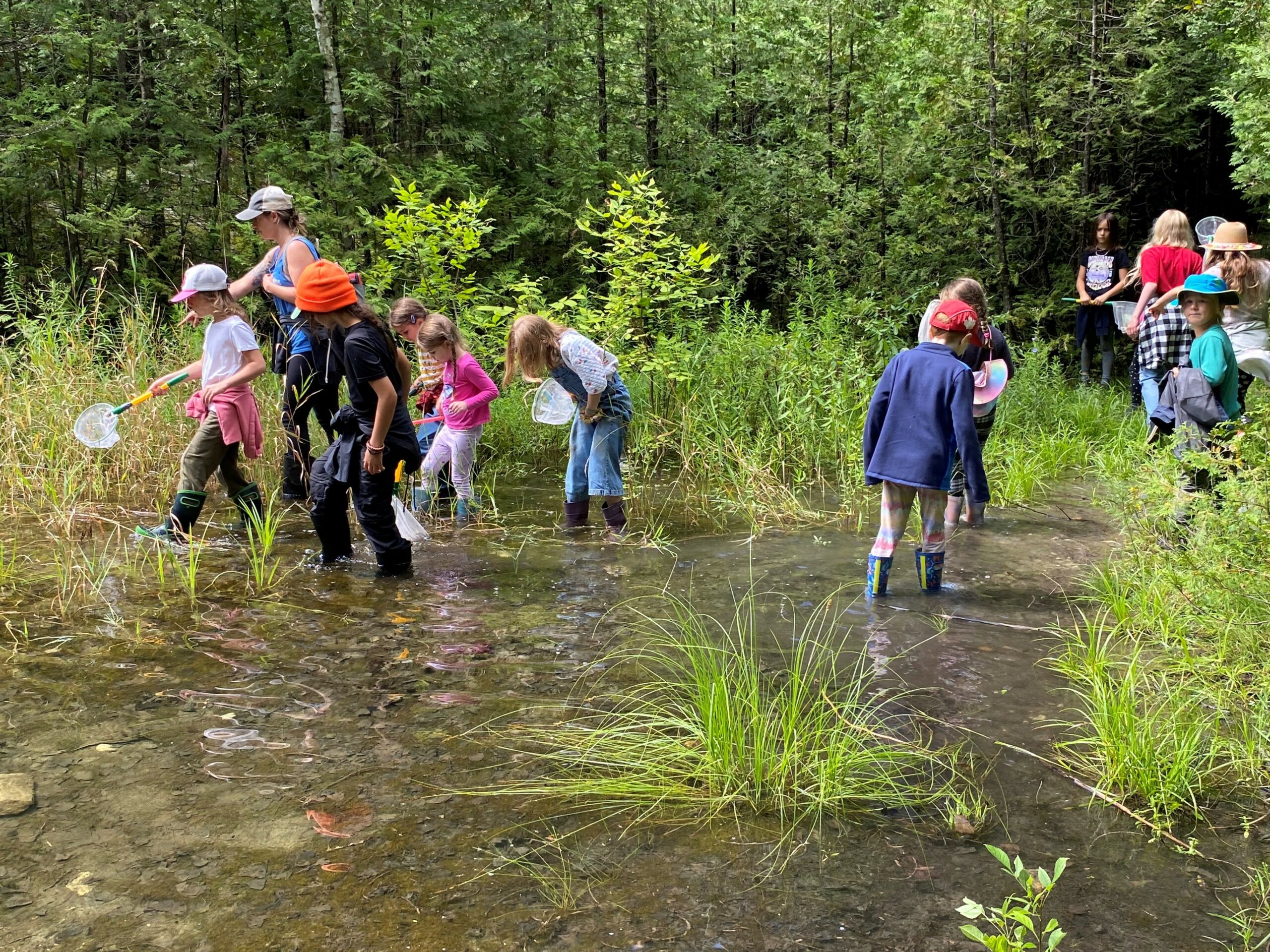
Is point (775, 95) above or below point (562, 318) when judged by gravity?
above

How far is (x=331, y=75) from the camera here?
38.4 ft

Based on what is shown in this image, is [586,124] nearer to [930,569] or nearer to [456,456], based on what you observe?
[456,456]

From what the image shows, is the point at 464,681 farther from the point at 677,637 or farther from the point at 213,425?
the point at 213,425

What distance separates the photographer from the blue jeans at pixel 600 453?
6.99m

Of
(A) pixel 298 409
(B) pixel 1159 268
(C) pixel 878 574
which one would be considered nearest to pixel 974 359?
(C) pixel 878 574

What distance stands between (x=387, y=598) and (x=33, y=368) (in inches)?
156

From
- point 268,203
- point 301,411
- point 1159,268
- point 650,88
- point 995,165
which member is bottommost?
point 301,411

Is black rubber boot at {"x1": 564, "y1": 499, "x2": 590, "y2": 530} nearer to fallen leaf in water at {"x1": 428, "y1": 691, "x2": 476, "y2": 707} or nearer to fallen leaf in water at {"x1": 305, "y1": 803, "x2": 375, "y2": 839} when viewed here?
fallen leaf in water at {"x1": 428, "y1": 691, "x2": 476, "y2": 707}

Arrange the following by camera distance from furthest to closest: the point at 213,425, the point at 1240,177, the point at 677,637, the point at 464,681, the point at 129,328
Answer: the point at 1240,177, the point at 129,328, the point at 213,425, the point at 677,637, the point at 464,681

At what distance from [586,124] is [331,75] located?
3368 mm

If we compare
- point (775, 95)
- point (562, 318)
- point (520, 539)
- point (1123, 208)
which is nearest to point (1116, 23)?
point (1123, 208)

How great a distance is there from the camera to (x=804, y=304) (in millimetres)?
14375

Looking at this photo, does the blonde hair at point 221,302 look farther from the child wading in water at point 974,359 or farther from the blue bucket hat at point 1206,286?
the blue bucket hat at point 1206,286

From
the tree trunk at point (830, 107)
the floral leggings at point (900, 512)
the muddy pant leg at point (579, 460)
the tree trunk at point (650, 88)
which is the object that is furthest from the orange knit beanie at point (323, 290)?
the tree trunk at point (830, 107)
